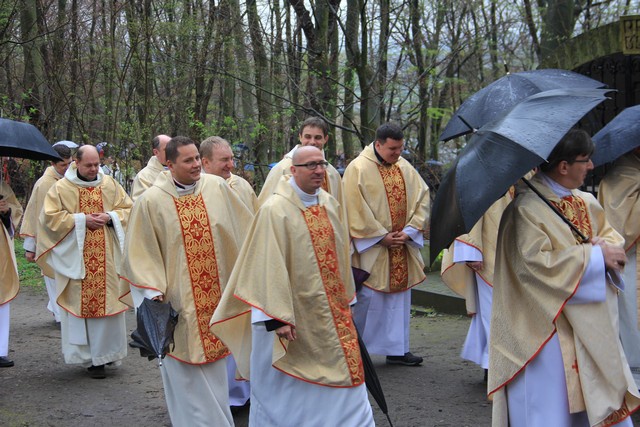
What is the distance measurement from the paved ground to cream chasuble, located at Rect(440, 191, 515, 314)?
776 millimetres

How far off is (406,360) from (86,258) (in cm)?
319

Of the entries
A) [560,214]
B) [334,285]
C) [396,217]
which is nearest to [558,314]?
[560,214]

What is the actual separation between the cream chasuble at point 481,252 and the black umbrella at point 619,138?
0.87 meters

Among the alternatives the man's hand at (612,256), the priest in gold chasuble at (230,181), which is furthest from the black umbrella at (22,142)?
the man's hand at (612,256)

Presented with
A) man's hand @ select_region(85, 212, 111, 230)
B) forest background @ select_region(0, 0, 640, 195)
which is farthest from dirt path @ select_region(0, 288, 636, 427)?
forest background @ select_region(0, 0, 640, 195)

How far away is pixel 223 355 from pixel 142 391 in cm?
212

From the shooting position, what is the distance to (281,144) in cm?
1617

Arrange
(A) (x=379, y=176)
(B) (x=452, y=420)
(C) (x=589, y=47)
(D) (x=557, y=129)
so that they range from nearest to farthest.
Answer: (D) (x=557, y=129) < (B) (x=452, y=420) < (A) (x=379, y=176) < (C) (x=589, y=47)

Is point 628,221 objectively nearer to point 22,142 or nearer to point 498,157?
point 498,157

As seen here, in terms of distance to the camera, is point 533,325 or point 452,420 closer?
point 533,325

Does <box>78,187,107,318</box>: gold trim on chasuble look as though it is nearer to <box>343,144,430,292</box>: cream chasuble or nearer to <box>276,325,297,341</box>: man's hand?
<box>343,144,430,292</box>: cream chasuble

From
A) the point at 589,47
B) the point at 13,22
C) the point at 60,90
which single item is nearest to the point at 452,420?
the point at 589,47

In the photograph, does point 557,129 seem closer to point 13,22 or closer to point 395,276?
point 395,276

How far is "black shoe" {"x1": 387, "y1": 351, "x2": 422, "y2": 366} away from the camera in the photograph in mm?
7984
